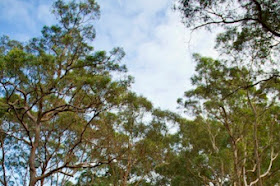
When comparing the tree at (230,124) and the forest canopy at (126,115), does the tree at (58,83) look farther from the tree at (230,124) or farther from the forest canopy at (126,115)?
the tree at (230,124)

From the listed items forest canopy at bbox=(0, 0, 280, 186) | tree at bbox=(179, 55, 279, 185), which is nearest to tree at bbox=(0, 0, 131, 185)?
forest canopy at bbox=(0, 0, 280, 186)

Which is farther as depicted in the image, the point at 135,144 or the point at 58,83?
the point at 135,144

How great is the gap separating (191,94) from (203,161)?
2.79 meters

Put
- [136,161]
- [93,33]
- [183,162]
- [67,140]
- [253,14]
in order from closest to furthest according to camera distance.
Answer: [253,14] → [93,33] → [67,140] → [136,161] → [183,162]

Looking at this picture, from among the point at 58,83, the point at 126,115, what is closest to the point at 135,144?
the point at 126,115

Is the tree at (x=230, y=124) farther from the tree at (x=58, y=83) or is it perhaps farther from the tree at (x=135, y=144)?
the tree at (x=58, y=83)

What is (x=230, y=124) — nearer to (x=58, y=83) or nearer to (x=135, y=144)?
(x=135, y=144)

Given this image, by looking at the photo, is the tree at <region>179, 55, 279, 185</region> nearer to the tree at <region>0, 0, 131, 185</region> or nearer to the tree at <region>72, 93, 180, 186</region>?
the tree at <region>72, 93, 180, 186</region>

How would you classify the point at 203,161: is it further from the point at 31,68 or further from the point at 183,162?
the point at 31,68

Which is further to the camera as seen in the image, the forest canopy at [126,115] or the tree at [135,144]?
the tree at [135,144]

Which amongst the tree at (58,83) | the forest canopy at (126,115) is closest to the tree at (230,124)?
the forest canopy at (126,115)

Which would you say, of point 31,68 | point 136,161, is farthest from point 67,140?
point 31,68

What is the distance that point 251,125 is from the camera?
37.4 ft

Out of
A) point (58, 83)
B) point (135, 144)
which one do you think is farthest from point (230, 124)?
point (58, 83)
